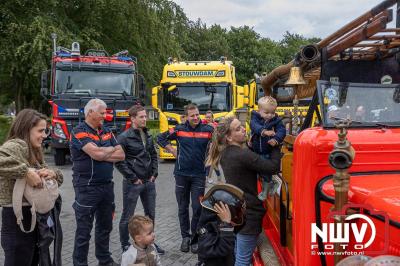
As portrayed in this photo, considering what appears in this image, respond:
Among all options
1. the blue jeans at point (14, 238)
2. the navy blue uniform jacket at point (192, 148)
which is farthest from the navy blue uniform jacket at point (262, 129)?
the blue jeans at point (14, 238)

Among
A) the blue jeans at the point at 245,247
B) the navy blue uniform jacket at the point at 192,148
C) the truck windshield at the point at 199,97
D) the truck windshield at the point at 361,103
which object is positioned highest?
the truck windshield at the point at 199,97

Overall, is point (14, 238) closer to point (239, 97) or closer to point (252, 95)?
point (239, 97)

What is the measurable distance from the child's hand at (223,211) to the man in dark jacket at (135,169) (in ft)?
7.05

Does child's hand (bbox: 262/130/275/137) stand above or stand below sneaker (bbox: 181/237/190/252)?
above

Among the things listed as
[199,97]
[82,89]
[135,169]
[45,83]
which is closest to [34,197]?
[135,169]

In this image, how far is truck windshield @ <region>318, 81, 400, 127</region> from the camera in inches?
119

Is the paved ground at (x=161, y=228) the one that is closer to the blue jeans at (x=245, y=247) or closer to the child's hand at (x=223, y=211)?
the blue jeans at (x=245, y=247)

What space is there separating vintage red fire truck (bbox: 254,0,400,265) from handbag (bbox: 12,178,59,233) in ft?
5.98

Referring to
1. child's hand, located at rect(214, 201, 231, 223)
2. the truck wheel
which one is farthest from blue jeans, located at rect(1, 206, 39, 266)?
the truck wheel

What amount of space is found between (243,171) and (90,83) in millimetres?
9490

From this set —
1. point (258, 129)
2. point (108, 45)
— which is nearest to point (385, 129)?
point (258, 129)

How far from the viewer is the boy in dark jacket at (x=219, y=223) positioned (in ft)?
10.3

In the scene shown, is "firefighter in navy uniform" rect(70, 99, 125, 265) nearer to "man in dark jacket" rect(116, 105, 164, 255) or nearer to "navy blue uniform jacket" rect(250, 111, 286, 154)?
"man in dark jacket" rect(116, 105, 164, 255)

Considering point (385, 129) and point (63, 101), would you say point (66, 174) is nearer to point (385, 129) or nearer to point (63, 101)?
point (63, 101)
